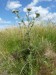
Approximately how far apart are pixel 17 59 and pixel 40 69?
738mm

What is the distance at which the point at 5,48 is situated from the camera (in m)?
6.12

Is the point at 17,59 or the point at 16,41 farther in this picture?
the point at 16,41

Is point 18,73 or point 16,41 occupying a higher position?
point 16,41

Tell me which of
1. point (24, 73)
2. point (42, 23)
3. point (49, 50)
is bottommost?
point (24, 73)

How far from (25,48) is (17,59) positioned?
0.86 feet

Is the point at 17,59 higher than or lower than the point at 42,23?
lower

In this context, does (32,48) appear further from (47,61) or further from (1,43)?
(1,43)

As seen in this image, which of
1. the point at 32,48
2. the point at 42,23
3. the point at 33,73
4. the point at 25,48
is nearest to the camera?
the point at 33,73

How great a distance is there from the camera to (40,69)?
4.45 meters

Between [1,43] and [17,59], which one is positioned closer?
[17,59]

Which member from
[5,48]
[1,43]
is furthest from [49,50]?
[1,43]

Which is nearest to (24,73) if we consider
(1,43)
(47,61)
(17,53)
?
(47,61)

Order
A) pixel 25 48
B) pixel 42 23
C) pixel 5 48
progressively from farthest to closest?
pixel 42 23 < pixel 5 48 < pixel 25 48

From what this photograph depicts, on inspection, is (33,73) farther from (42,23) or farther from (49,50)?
(42,23)
